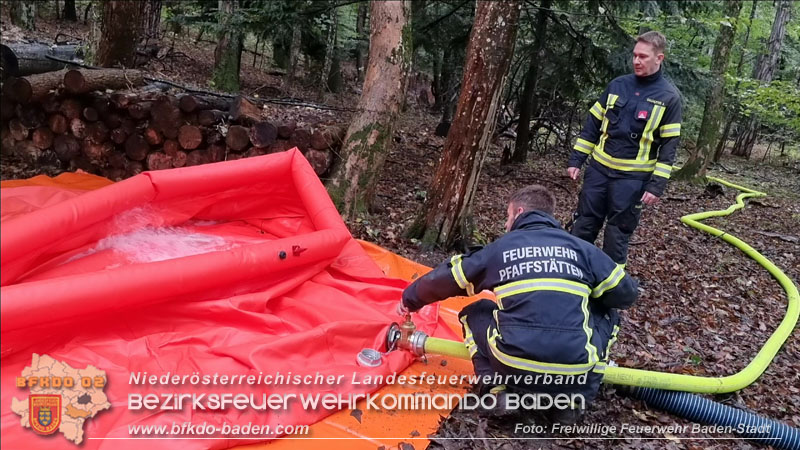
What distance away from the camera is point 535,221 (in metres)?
2.39

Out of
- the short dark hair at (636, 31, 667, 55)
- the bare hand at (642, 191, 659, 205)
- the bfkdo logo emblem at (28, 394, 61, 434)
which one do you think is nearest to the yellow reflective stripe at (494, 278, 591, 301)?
the bare hand at (642, 191, 659, 205)

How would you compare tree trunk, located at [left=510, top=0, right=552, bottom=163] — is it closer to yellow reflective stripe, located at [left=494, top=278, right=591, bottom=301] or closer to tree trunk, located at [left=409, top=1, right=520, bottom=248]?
tree trunk, located at [left=409, top=1, right=520, bottom=248]

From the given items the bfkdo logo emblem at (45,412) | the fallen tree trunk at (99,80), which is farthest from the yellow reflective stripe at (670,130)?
the bfkdo logo emblem at (45,412)

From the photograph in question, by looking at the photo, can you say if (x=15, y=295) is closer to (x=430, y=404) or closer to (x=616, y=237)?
(x=430, y=404)

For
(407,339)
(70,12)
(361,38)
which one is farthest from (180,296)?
(70,12)

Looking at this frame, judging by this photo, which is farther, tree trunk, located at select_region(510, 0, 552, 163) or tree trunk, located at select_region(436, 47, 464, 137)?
tree trunk, located at select_region(436, 47, 464, 137)

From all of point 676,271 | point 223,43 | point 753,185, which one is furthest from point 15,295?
point 753,185

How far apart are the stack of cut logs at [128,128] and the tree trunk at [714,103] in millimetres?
7561

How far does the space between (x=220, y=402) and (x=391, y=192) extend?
13.1ft

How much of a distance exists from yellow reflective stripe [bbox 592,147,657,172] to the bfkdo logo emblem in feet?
11.5

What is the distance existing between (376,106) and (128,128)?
2148mm

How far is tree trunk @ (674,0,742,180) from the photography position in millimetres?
8984

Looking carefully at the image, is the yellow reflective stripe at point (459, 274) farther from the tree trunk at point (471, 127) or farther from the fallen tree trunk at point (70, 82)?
the tree trunk at point (471, 127)

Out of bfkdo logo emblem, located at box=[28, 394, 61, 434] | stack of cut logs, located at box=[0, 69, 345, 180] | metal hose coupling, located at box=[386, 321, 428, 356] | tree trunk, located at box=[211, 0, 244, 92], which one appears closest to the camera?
bfkdo logo emblem, located at box=[28, 394, 61, 434]
